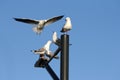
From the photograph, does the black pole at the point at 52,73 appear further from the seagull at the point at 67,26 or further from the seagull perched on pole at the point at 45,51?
the seagull at the point at 67,26

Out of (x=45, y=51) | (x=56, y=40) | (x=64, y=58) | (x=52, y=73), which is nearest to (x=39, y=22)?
(x=45, y=51)

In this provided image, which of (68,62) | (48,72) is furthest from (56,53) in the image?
(68,62)

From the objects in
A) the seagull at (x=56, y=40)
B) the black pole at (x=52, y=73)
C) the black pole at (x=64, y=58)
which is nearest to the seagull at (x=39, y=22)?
the seagull at (x=56, y=40)

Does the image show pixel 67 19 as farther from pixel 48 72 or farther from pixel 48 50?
pixel 48 72

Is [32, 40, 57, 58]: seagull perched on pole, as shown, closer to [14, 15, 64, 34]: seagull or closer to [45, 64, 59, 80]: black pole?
[14, 15, 64, 34]: seagull

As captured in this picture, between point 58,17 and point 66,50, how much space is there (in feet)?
6.34

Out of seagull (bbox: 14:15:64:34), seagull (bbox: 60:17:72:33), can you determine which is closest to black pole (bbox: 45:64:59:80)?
seagull (bbox: 60:17:72:33)

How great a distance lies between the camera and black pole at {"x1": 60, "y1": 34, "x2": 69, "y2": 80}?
5996 mm

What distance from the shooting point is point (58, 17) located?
811 cm

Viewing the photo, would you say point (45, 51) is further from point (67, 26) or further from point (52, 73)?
point (52, 73)

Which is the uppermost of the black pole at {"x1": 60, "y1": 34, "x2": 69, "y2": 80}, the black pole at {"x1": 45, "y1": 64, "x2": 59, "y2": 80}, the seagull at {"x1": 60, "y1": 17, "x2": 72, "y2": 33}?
the seagull at {"x1": 60, "y1": 17, "x2": 72, "y2": 33}

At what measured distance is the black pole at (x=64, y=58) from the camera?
5996mm

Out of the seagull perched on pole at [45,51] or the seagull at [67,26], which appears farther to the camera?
the seagull perched on pole at [45,51]

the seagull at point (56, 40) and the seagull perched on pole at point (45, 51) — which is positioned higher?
the seagull at point (56, 40)
